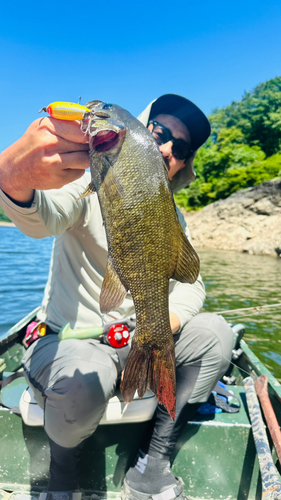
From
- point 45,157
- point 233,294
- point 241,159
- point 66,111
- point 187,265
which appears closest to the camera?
point 66,111

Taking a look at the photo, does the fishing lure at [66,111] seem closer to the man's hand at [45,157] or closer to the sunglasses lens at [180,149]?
the man's hand at [45,157]

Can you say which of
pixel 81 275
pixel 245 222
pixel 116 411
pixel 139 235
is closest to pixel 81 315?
pixel 81 275

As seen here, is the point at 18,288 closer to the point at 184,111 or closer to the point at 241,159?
the point at 184,111

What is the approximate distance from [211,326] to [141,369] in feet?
3.13

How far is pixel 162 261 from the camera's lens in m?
1.69

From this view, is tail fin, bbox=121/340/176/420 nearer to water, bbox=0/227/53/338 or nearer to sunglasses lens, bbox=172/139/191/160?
sunglasses lens, bbox=172/139/191/160

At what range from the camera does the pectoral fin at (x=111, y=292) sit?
66.7 inches

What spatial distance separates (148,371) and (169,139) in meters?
2.07

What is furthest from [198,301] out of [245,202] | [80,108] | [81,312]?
[245,202]

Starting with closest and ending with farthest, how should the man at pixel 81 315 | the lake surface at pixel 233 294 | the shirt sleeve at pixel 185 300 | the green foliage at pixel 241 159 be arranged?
the man at pixel 81 315, the shirt sleeve at pixel 185 300, the lake surface at pixel 233 294, the green foliage at pixel 241 159

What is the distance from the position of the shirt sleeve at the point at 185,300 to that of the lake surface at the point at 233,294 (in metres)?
3.04

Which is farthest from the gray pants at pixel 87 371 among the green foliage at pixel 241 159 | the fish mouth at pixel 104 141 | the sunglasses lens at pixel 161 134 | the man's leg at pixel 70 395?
the green foliage at pixel 241 159

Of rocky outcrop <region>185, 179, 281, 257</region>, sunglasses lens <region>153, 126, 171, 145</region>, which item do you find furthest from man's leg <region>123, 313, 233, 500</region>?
rocky outcrop <region>185, 179, 281, 257</region>

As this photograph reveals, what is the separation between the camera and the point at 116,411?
7.63 feet
